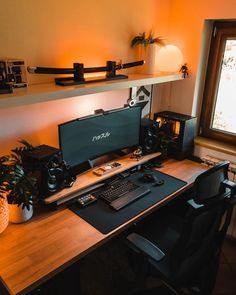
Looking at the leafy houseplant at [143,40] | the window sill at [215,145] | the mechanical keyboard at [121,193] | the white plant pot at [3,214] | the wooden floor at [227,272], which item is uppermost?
the leafy houseplant at [143,40]

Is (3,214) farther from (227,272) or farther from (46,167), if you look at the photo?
(227,272)

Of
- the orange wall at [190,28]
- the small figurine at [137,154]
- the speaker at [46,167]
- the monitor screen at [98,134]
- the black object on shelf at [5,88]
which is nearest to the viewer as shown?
the black object on shelf at [5,88]

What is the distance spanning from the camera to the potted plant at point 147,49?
2.11 m

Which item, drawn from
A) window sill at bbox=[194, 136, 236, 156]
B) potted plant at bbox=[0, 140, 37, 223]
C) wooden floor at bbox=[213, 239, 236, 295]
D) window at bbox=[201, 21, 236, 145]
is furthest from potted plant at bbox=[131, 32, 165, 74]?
wooden floor at bbox=[213, 239, 236, 295]

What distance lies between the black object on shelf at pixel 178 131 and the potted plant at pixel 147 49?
1.48 ft

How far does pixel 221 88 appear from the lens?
2.34 metres

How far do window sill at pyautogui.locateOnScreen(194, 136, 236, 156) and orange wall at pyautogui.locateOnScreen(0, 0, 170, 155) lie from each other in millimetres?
838

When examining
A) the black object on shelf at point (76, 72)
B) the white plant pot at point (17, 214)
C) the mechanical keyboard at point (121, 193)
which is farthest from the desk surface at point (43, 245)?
the black object on shelf at point (76, 72)

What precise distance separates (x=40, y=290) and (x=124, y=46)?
1.73 metres

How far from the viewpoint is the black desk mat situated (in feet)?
5.07

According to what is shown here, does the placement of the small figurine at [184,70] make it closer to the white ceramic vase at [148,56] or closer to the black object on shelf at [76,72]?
the white ceramic vase at [148,56]

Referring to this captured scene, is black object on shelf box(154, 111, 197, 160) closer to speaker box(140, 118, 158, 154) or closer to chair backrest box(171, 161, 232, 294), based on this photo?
speaker box(140, 118, 158, 154)

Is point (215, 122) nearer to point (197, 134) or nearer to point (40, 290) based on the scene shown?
point (197, 134)

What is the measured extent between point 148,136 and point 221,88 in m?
0.77
